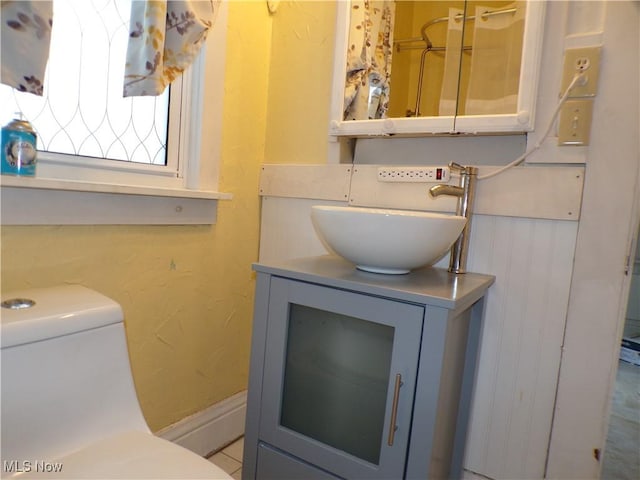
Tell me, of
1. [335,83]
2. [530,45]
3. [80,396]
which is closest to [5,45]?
[80,396]

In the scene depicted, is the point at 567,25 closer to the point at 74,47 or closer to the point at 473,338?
the point at 473,338

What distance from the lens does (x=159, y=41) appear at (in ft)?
3.20

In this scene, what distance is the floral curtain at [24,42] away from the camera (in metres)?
0.77

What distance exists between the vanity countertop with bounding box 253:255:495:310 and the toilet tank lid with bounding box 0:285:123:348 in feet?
1.20

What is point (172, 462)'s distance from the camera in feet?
2.49

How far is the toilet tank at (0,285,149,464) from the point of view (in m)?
0.74

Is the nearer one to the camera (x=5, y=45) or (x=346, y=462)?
(x=5, y=45)

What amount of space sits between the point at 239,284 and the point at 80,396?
738 millimetres

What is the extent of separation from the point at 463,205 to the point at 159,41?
90 cm

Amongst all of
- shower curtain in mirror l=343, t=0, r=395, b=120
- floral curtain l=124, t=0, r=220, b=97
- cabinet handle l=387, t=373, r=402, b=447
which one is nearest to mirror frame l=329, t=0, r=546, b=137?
shower curtain in mirror l=343, t=0, r=395, b=120

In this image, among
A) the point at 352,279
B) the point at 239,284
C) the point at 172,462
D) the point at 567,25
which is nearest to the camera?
the point at 172,462

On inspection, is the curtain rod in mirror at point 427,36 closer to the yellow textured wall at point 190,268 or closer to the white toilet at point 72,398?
the yellow textured wall at point 190,268

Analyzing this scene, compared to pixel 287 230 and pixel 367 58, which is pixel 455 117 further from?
pixel 287 230

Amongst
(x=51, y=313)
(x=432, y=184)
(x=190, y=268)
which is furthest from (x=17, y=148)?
(x=432, y=184)
